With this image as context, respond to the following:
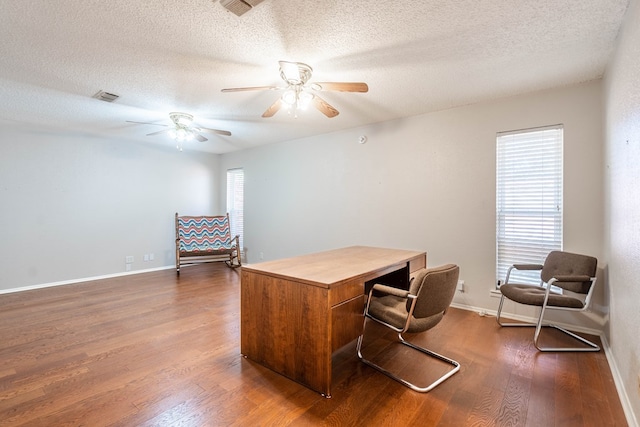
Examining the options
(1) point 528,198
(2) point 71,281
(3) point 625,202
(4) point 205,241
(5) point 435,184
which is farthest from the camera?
(4) point 205,241

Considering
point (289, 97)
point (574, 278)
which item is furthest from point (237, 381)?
point (574, 278)

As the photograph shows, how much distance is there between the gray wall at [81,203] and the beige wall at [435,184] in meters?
2.24

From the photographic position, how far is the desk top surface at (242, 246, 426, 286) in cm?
192

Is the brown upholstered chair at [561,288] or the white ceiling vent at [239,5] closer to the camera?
the white ceiling vent at [239,5]

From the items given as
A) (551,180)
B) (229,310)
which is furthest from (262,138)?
(551,180)

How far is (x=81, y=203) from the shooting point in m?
4.66

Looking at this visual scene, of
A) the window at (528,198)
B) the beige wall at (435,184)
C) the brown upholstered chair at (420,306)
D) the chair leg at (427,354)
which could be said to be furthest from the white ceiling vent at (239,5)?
the window at (528,198)

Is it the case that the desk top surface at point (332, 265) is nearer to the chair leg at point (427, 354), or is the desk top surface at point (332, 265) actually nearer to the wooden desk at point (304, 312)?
the wooden desk at point (304, 312)

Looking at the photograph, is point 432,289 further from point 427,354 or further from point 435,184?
point 435,184

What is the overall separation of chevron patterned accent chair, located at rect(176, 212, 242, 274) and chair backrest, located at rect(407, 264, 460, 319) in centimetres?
431

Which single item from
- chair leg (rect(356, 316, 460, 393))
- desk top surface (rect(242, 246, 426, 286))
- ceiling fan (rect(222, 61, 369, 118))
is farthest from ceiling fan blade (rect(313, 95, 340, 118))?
chair leg (rect(356, 316, 460, 393))

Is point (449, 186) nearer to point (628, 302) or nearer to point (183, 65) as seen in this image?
point (628, 302)

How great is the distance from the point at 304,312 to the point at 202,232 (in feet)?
14.5

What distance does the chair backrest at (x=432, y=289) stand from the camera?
6.05 ft
